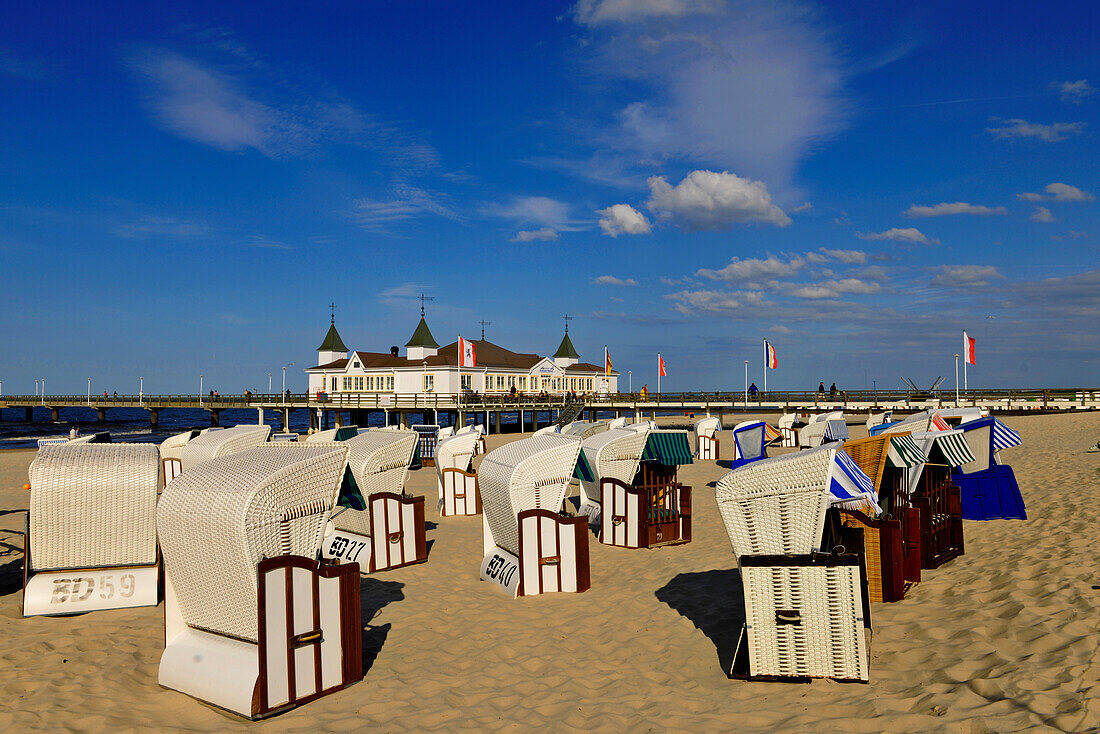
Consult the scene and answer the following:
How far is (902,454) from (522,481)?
15.1 ft

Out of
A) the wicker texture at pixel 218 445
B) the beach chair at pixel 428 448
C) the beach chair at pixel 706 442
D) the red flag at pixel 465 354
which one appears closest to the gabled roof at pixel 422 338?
the red flag at pixel 465 354

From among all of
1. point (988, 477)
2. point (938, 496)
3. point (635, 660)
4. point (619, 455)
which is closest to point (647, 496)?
point (619, 455)

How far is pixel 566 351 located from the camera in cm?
6919

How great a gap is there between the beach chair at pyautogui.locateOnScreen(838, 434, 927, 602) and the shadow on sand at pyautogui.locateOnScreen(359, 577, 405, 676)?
15.8ft

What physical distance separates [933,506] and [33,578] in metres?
10.8

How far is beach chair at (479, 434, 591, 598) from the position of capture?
29.1 ft

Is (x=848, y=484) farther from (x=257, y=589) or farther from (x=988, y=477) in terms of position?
(x=988, y=477)

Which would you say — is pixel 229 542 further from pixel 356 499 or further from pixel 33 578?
pixel 33 578

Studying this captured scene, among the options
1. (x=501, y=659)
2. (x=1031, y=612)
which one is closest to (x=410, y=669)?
(x=501, y=659)

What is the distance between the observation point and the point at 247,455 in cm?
625

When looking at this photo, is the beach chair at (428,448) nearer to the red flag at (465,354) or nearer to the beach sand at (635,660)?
the red flag at (465,354)

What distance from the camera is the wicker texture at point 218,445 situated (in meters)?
14.0

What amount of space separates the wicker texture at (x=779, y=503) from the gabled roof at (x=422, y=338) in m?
50.9

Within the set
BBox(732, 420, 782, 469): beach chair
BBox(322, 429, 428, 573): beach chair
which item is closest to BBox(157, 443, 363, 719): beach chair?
BBox(322, 429, 428, 573): beach chair
